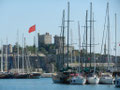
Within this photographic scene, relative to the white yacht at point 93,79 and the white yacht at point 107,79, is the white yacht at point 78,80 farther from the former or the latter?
the white yacht at point 107,79

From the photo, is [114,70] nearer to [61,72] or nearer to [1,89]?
[61,72]

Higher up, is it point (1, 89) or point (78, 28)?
point (78, 28)

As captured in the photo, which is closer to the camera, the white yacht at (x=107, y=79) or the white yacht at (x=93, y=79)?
the white yacht at (x=93, y=79)

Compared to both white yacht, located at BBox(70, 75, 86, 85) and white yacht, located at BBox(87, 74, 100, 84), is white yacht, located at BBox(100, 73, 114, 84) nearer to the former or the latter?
white yacht, located at BBox(87, 74, 100, 84)

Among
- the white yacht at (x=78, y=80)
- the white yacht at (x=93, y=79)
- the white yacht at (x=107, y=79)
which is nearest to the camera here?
the white yacht at (x=93, y=79)

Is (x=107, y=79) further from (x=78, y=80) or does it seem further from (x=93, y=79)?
(x=78, y=80)

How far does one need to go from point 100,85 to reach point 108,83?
1539 millimetres

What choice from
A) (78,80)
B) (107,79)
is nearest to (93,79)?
(107,79)

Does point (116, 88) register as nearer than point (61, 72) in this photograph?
Yes

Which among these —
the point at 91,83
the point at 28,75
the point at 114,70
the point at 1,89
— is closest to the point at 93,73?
the point at 91,83

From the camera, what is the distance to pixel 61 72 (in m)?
92.8

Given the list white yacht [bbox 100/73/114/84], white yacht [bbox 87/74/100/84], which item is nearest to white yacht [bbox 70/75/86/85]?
white yacht [bbox 87/74/100/84]

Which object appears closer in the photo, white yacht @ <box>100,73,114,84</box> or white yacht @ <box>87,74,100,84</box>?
white yacht @ <box>87,74,100,84</box>

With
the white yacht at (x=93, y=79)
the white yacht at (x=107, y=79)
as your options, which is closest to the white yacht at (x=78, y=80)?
A: the white yacht at (x=93, y=79)
